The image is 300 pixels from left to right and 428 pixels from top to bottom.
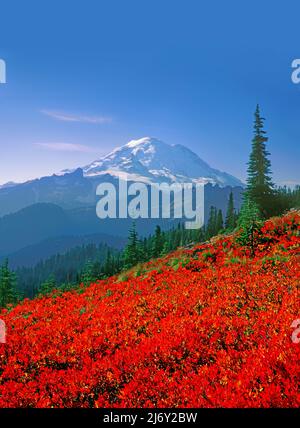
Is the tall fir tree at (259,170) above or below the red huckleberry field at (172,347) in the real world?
above

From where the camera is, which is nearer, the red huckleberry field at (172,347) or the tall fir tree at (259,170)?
the red huckleberry field at (172,347)

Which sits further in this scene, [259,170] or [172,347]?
[259,170]

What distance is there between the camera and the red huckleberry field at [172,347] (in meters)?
6.14

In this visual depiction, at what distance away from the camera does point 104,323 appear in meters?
11.6

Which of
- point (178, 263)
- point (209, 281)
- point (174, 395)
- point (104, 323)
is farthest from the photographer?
point (178, 263)

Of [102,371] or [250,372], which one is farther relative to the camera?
[102,371]

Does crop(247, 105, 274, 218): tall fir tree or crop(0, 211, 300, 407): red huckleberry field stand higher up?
crop(247, 105, 274, 218): tall fir tree

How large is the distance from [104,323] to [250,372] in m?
6.50

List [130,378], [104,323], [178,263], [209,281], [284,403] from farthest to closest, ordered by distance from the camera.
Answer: [178,263] < [209,281] < [104,323] < [130,378] < [284,403]

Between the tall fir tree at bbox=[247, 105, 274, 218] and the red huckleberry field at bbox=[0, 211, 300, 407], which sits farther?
the tall fir tree at bbox=[247, 105, 274, 218]

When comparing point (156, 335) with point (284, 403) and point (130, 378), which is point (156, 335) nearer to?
point (130, 378)

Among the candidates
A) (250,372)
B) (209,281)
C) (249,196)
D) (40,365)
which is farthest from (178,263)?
(249,196)

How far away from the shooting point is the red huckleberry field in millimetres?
6145

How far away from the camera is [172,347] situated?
821 centimetres
